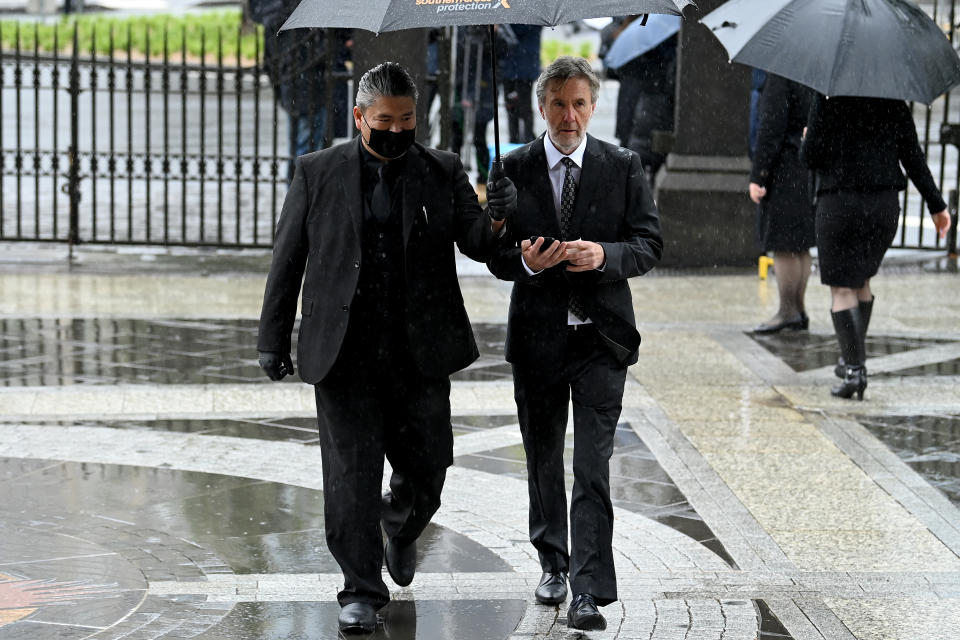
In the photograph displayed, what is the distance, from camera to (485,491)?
20.9ft

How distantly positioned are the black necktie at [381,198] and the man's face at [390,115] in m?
0.12

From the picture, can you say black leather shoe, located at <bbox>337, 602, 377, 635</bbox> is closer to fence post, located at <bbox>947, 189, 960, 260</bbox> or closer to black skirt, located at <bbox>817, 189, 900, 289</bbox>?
black skirt, located at <bbox>817, 189, 900, 289</bbox>

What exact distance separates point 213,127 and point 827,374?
16112mm

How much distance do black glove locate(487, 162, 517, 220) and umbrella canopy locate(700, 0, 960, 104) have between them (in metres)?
3.03

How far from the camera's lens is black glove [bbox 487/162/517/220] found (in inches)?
184

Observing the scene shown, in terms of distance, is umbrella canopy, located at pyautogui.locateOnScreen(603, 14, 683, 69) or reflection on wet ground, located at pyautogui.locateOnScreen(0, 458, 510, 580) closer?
reflection on wet ground, located at pyautogui.locateOnScreen(0, 458, 510, 580)

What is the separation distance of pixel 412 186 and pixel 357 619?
51.8 inches

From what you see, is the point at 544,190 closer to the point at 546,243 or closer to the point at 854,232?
the point at 546,243

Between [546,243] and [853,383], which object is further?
[853,383]

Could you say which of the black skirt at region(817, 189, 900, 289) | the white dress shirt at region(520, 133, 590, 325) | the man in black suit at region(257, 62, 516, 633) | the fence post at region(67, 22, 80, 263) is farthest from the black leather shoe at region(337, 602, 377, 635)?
the fence post at region(67, 22, 80, 263)

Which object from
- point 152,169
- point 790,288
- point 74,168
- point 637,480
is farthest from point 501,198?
point 152,169

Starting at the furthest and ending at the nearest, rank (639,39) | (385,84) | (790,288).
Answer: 1. (639,39)
2. (790,288)
3. (385,84)

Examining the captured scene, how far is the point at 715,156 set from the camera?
12.4 meters

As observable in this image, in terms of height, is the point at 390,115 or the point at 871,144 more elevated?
the point at 390,115
